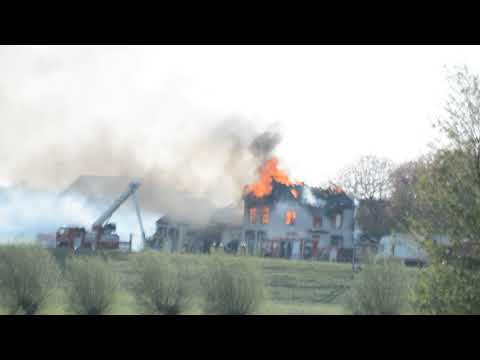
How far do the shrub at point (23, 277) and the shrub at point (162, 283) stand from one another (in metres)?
3.72

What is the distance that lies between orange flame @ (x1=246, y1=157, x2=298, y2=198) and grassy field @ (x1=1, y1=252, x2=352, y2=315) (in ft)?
61.6

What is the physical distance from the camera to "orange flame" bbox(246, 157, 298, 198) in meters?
67.0

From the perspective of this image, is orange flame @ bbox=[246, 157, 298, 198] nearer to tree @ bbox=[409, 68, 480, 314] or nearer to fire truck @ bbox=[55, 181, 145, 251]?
fire truck @ bbox=[55, 181, 145, 251]

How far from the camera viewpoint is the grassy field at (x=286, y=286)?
28781 mm

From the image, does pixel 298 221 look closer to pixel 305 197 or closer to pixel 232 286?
pixel 305 197

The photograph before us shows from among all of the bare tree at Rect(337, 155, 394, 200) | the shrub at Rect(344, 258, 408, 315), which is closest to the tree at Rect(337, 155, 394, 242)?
the bare tree at Rect(337, 155, 394, 200)

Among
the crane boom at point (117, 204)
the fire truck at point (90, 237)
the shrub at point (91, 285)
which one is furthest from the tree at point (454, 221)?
the crane boom at point (117, 204)

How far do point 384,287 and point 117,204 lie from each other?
35.6 metres

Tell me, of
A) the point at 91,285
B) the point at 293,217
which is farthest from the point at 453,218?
the point at 293,217

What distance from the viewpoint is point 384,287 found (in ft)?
92.4
